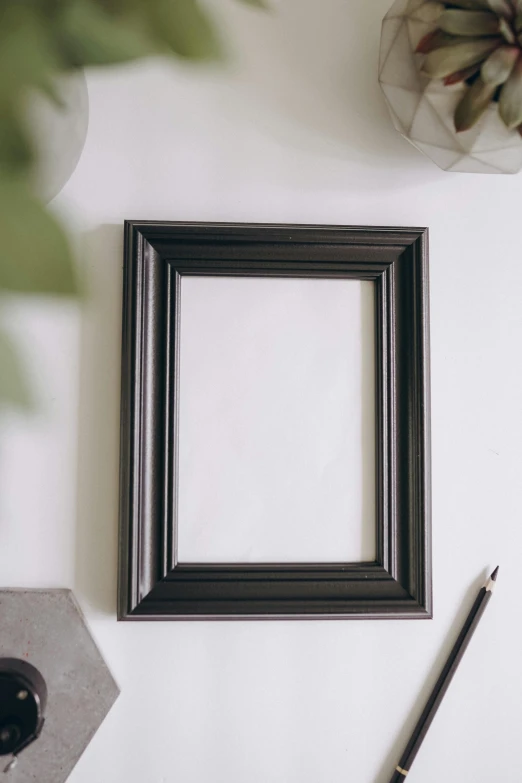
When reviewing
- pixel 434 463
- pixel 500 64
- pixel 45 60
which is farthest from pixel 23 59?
pixel 434 463

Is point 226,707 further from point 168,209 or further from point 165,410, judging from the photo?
point 168,209

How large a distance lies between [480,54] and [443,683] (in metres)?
0.59

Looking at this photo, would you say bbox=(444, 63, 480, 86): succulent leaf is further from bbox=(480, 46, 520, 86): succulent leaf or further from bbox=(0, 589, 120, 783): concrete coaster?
bbox=(0, 589, 120, 783): concrete coaster

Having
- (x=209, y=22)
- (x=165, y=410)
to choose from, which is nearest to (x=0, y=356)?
(x=209, y=22)

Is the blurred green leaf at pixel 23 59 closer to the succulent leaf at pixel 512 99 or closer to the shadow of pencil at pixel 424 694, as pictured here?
the succulent leaf at pixel 512 99

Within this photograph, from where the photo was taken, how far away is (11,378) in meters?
0.09

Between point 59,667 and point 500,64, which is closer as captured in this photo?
point 500,64

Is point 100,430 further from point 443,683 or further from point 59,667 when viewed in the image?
point 443,683

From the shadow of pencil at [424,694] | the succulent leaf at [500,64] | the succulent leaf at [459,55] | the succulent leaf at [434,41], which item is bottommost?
the shadow of pencil at [424,694]

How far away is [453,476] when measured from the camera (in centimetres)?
65

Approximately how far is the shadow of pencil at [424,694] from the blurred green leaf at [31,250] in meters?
0.65

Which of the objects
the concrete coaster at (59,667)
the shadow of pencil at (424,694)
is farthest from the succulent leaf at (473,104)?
the concrete coaster at (59,667)

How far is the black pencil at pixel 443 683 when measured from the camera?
0.63 m

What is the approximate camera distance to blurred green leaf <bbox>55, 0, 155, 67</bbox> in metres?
0.11
